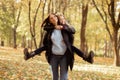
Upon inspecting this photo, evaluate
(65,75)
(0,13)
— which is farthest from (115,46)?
(0,13)

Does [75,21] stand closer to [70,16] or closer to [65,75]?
[70,16]

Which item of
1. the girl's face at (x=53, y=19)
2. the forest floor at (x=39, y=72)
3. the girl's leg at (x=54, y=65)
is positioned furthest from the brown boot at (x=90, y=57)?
the forest floor at (x=39, y=72)

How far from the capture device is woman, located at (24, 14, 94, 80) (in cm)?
666

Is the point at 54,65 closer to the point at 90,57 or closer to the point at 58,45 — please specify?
Result: the point at 58,45

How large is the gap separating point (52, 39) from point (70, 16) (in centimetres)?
4978

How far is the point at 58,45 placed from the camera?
6.66 metres

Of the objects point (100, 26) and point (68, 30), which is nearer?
point (68, 30)

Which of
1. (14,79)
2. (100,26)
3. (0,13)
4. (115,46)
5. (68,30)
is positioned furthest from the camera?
(100,26)

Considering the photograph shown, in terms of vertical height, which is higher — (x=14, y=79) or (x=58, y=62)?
(x=58, y=62)

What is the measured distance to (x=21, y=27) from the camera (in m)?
54.4

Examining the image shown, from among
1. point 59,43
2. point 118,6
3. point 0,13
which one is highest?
point 59,43

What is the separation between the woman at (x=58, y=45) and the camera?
21.8ft

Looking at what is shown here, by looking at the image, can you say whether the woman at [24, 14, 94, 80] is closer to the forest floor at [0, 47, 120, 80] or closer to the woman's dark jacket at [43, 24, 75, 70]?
the woman's dark jacket at [43, 24, 75, 70]

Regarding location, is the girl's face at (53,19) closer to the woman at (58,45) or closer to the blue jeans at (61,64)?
the woman at (58,45)
